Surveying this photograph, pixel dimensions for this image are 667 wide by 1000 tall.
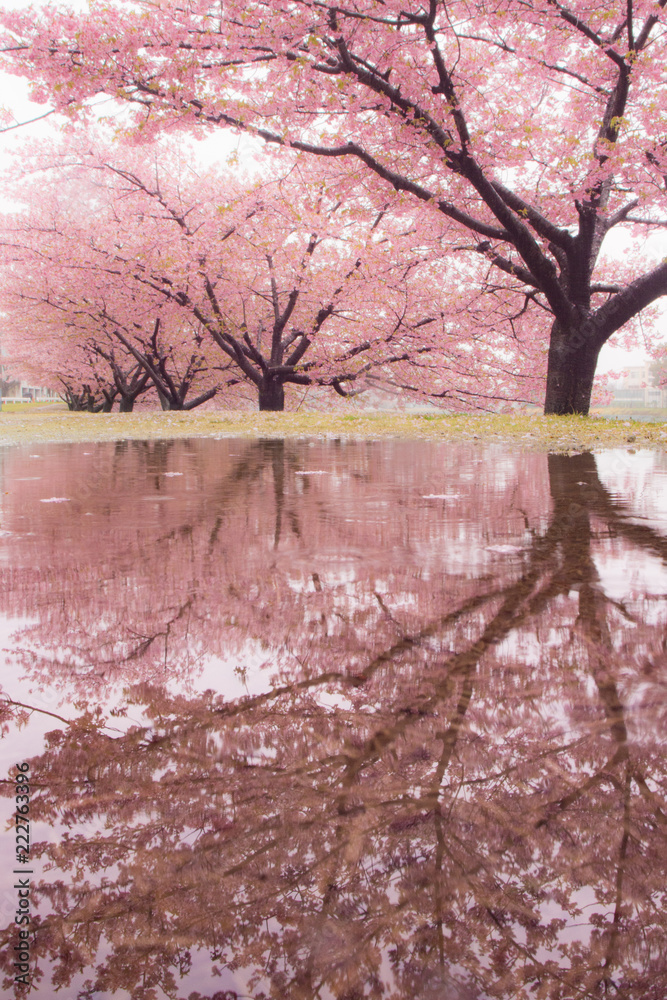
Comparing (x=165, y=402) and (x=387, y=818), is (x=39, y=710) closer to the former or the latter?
(x=387, y=818)

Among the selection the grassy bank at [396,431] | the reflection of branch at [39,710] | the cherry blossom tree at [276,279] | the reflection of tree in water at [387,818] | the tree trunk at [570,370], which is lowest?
the reflection of branch at [39,710]

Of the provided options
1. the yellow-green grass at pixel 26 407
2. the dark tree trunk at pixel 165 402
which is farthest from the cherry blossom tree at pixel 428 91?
the yellow-green grass at pixel 26 407

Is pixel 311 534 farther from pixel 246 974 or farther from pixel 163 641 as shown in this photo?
pixel 246 974

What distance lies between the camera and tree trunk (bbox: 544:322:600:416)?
1484cm

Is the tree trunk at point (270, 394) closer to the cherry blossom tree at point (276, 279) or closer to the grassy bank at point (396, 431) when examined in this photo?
the cherry blossom tree at point (276, 279)

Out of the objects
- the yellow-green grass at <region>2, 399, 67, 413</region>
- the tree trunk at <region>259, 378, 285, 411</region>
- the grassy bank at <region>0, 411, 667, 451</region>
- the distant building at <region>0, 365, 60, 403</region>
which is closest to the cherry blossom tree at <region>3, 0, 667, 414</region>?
the grassy bank at <region>0, 411, 667, 451</region>

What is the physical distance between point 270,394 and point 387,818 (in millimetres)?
23824

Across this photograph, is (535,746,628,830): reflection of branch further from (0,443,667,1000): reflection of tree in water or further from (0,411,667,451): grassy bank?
(0,411,667,451): grassy bank

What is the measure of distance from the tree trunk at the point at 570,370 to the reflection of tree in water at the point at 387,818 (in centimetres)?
1328

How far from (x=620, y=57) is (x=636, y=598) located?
12.9m

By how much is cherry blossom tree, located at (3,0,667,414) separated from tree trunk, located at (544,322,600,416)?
0.09 ft

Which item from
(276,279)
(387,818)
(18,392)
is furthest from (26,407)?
(387,818)

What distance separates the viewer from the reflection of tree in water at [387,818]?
105 centimetres

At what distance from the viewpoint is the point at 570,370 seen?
1508 centimetres
